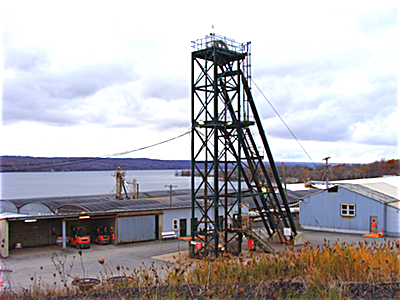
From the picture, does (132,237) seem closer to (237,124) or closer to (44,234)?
(44,234)

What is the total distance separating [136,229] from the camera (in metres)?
30.5

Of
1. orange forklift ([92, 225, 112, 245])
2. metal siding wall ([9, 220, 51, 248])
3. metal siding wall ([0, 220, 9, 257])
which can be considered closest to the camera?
metal siding wall ([0, 220, 9, 257])

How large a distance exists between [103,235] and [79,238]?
8.05 feet

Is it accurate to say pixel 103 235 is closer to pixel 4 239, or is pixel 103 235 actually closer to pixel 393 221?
pixel 4 239

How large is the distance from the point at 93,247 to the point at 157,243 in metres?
4.89

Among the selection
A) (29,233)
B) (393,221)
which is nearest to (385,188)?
(393,221)

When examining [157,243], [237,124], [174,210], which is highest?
[237,124]

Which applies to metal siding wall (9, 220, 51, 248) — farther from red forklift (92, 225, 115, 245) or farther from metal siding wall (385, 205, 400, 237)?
metal siding wall (385, 205, 400, 237)

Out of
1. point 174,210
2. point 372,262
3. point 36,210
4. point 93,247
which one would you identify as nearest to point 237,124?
point 174,210

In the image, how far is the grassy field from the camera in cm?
864

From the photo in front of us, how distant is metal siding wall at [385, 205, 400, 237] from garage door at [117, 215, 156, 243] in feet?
63.8

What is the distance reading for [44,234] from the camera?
29.6 meters

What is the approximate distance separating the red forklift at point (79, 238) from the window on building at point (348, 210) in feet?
72.0

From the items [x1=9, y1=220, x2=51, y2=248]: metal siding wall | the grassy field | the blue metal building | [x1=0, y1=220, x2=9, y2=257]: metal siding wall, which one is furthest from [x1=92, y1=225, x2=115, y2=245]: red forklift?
the grassy field
